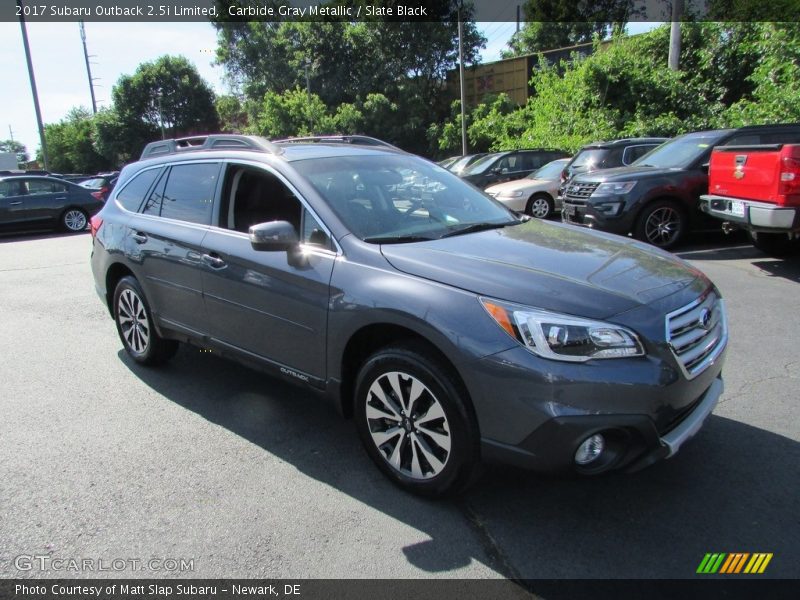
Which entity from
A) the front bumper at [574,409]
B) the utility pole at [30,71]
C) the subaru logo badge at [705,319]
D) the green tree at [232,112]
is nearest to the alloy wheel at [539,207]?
the subaru logo badge at [705,319]

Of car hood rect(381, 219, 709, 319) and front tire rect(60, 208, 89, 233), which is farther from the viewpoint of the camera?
front tire rect(60, 208, 89, 233)

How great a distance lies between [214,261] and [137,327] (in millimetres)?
1453

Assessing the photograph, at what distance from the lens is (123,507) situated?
2.96 meters

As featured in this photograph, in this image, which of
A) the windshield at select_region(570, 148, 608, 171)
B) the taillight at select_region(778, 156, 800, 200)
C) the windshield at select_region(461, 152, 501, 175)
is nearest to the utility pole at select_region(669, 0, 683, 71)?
the windshield at select_region(461, 152, 501, 175)

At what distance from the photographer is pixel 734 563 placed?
2.44 m

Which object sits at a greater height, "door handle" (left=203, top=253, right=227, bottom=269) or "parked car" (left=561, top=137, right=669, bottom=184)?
"parked car" (left=561, top=137, right=669, bottom=184)

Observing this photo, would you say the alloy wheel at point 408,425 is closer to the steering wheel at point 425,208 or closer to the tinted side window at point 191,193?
the steering wheel at point 425,208

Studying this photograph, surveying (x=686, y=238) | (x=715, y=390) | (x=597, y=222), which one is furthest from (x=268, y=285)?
(x=686, y=238)

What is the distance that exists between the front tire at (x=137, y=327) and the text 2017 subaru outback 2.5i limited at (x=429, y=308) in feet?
0.76

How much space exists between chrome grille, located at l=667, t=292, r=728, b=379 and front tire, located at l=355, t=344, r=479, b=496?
96 cm

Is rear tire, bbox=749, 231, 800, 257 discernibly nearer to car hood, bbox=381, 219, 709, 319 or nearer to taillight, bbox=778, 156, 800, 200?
taillight, bbox=778, 156, 800, 200

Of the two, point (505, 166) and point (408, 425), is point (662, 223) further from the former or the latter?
point (408, 425)

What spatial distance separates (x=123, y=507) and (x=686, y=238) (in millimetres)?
9018

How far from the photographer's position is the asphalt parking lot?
253 centimetres
